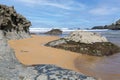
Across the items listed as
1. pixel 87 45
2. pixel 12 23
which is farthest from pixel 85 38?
pixel 12 23

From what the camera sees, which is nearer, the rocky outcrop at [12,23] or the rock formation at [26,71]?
the rock formation at [26,71]

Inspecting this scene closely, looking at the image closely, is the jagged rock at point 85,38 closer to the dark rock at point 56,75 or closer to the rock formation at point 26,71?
the rock formation at point 26,71

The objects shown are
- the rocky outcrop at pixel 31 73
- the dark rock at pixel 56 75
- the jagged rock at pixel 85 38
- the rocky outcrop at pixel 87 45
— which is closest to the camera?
the rocky outcrop at pixel 31 73

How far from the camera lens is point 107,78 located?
7.22 metres

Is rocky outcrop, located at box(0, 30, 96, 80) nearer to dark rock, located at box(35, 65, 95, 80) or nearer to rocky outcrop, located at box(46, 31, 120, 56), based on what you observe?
dark rock, located at box(35, 65, 95, 80)

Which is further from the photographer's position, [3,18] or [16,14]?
[16,14]

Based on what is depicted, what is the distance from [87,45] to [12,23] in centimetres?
616

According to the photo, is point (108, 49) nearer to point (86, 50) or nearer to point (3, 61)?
point (86, 50)

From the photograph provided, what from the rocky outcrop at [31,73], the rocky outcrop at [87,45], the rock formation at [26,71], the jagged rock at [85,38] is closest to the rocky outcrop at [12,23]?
the rocky outcrop at [87,45]

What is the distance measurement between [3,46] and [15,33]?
36.1 ft

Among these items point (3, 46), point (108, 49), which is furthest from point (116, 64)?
Answer: point (3, 46)

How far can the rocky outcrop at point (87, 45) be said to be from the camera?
12080 millimetres

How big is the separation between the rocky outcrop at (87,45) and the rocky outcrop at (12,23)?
145 inches

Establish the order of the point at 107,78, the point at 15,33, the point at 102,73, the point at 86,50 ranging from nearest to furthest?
the point at 107,78 < the point at 102,73 < the point at 86,50 < the point at 15,33
